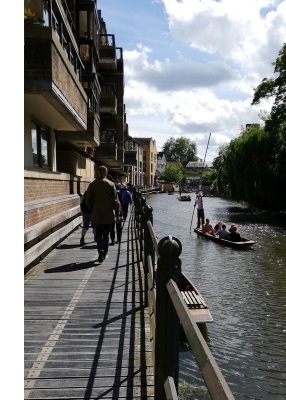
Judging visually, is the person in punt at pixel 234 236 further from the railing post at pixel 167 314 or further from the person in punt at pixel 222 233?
the railing post at pixel 167 314

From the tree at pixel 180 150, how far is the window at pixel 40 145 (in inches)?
6053

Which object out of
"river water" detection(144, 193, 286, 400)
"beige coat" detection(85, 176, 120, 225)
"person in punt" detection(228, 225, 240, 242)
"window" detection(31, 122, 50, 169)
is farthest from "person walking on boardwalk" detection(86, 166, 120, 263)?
"person in punt" detection(228, 225, 240, 242)

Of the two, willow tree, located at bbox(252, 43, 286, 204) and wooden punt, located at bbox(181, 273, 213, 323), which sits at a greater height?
willow tree, located at bbox(252, 43, 286, 204)

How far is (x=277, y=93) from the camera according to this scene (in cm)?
3812

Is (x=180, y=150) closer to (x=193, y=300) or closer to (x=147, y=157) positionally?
(x=147, y=157)

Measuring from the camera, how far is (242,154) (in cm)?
3934

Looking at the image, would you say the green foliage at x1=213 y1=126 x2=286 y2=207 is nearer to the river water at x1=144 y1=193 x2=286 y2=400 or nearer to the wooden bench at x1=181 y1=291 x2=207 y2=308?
the river water at x1=144 y1=193 x2=286 y2=400

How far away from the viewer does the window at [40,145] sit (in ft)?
37.5

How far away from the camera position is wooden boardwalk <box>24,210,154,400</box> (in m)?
3.57

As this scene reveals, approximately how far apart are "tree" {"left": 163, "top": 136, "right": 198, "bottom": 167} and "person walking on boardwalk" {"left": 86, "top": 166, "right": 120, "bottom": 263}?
519ft

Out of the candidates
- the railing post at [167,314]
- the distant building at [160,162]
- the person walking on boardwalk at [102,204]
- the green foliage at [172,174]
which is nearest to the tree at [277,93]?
the person walking on boardwalk at [102,204]

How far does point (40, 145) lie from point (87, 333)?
8.20 metres

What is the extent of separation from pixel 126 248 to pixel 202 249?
36.9ft
